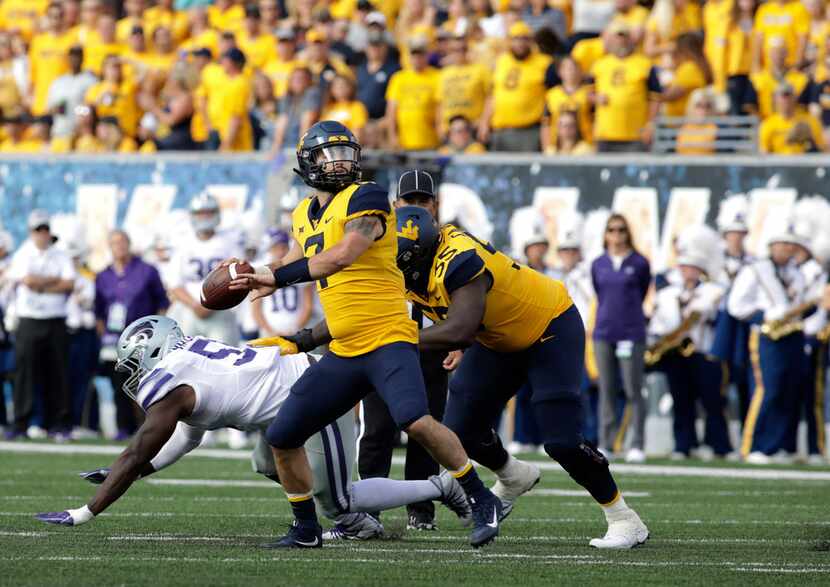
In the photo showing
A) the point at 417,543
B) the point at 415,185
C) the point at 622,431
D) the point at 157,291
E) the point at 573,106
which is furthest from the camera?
the point at 573,106

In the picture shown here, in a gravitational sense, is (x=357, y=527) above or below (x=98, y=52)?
below

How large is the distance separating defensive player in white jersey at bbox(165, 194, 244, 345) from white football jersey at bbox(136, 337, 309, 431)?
678cm

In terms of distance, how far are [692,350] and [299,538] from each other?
7603 mm

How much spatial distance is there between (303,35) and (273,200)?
3.41 metres

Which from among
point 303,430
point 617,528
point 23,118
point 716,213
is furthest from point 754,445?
point 23,118

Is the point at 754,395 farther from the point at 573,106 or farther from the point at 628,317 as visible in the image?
the point at 573,106

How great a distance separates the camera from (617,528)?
7.75 m

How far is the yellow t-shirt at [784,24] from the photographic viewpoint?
16.5 m

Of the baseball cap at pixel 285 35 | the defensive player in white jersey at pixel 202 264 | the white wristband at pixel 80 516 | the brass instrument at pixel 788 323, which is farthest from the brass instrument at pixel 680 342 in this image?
the white wristband at pixel 80 516

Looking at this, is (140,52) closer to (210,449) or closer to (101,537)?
(210,449)

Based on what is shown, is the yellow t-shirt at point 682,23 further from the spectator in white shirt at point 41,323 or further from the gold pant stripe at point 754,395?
the spectator in white shirt at point 41,323

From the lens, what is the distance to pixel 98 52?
66.2 feet

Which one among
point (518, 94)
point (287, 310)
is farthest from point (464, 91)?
point (287, 310)

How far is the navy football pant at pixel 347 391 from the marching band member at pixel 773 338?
7.29m
